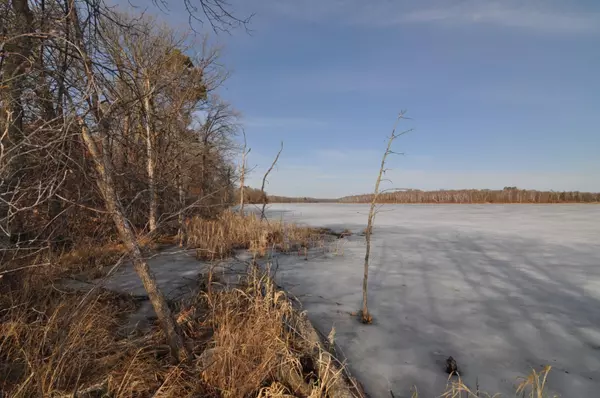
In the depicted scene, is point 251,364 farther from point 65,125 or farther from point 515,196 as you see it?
point 515,196

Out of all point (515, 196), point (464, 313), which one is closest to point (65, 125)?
point (464, 313)

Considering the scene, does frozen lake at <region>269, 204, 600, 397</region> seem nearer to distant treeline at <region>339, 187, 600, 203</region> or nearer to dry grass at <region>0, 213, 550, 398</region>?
dry grass at <region>0, 213, 550, 398</region>

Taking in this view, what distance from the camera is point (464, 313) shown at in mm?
3246

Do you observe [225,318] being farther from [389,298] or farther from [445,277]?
[445,277]

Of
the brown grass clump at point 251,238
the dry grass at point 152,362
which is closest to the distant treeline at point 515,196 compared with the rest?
the brown grass clump at point 251,238

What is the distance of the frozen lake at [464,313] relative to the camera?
2.21 meters

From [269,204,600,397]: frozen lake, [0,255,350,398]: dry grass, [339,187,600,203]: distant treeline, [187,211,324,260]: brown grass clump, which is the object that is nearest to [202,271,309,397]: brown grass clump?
[0,255,350,398]: dry grass

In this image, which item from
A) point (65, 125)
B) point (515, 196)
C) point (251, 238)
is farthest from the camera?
point (515, 196)

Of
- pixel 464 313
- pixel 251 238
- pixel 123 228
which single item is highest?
pixel 123 228

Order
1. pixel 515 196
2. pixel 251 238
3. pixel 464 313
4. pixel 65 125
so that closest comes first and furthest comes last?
pixel 65 125 → pixel 464 313 → pixel 251 238 → pixel 515 196

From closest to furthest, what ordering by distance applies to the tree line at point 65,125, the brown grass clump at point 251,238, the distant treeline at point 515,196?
the tree line at point 65,125 → the brown grass clump at point 251,238 → the distant treeline at point 515,196

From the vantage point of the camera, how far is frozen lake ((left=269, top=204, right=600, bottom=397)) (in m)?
2.21

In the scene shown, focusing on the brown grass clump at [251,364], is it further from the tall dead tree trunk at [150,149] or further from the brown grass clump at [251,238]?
the brown grass clump at [251,238]

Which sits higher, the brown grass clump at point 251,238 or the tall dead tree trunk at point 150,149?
the tall dead tree trunk at point 150,149
